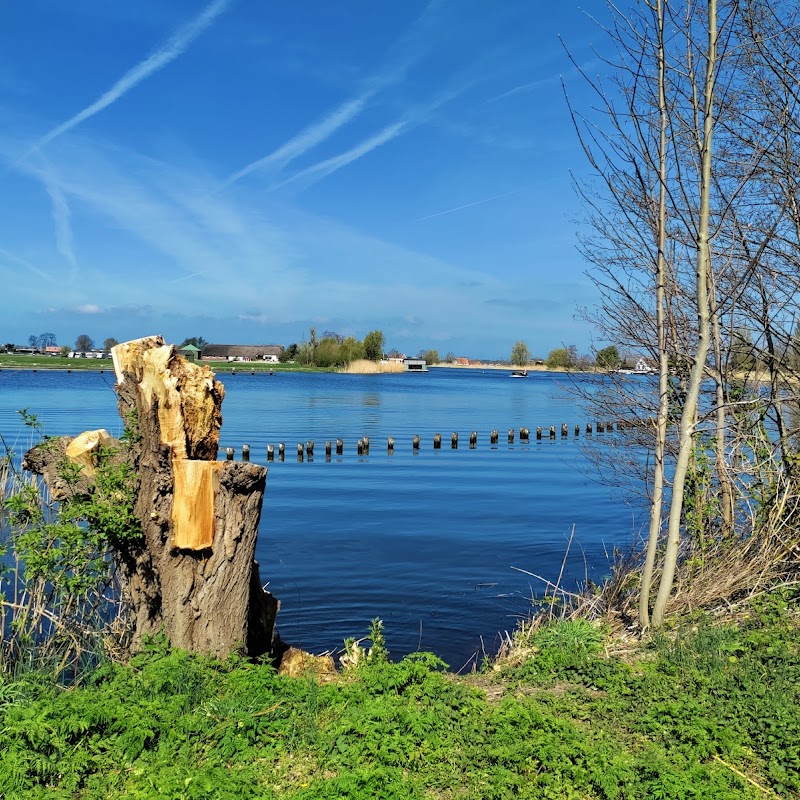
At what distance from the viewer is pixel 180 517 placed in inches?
278

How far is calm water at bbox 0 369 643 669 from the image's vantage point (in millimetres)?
12023

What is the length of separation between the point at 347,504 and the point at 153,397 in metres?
14.9

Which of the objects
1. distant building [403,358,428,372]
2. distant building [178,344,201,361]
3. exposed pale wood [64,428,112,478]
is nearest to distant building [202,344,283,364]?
distant building [403,358,428,372]

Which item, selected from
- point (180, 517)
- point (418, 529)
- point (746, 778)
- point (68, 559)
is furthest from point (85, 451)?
point (418, 529)

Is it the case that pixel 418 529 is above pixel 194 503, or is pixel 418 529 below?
below

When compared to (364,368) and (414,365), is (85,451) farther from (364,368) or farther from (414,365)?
(414,365)

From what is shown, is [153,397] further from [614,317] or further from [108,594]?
[614,317]

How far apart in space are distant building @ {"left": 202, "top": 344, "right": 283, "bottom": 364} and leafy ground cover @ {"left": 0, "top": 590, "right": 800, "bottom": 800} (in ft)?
571

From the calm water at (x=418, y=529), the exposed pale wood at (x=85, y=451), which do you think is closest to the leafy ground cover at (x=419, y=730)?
the exposed pale wood at (x=85, y=451)

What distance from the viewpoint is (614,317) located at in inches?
414

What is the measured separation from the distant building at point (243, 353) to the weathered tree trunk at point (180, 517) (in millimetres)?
172455

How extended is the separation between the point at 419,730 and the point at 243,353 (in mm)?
182165

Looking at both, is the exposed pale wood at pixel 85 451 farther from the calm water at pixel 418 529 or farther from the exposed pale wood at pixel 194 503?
the exposed pale wood at pixel 194 503

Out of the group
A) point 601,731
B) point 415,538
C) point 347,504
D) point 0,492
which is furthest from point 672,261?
point 347,504
